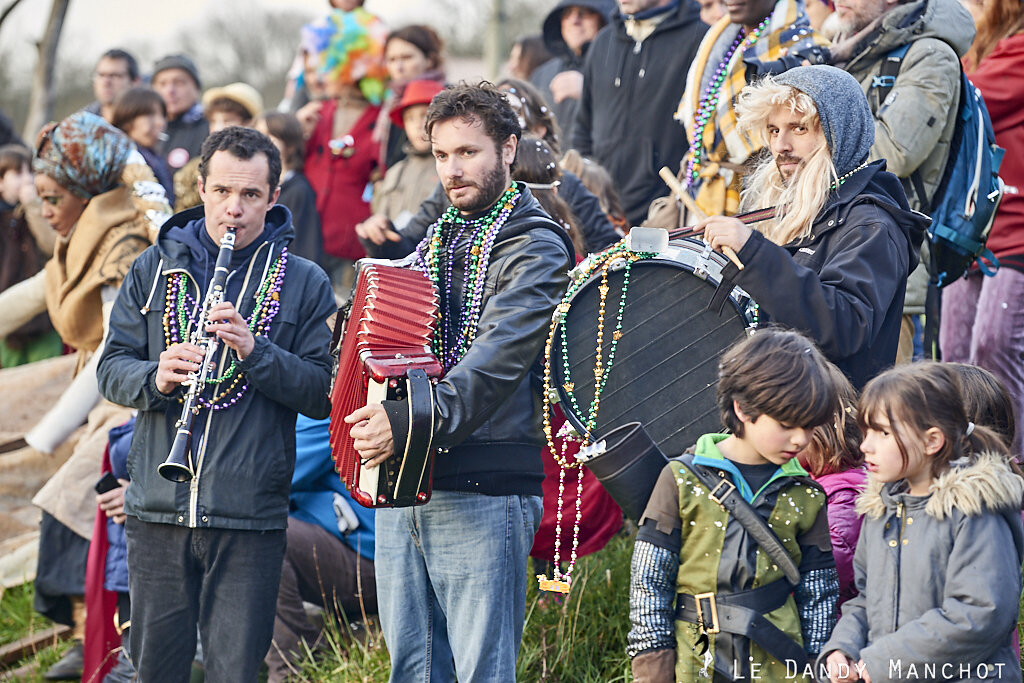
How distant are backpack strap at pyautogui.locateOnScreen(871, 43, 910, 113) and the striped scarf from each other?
44 cm

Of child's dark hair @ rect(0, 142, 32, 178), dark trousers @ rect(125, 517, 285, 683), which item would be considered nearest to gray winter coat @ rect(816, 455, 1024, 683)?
dark trousers @ rect(125, 517, 285, 683)

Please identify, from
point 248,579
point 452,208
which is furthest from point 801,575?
point 248,579

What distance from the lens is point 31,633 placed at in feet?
19.8

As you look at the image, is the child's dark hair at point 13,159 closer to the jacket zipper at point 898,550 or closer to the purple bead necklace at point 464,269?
the purple bead necklace at point 464,269

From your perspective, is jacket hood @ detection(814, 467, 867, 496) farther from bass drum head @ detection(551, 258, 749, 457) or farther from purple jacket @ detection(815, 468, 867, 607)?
bass drum head @ detection(551, 258, 749, 457)

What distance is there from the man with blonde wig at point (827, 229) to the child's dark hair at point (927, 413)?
1.18 ft

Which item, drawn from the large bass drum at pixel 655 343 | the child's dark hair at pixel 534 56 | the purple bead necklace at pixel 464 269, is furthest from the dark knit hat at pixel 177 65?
the large bass drum at pixel 655 343

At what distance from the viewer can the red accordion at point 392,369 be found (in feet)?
10.4

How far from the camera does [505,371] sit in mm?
3352

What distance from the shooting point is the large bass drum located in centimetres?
360

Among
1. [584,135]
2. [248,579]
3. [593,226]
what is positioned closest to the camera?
[248,579]

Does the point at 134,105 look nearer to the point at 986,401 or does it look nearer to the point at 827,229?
the point at 827,229

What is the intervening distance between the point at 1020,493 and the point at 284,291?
2.53 meters

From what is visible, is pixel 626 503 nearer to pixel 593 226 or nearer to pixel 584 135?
pixel 593 226
